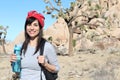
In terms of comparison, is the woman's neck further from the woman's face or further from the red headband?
the red headband

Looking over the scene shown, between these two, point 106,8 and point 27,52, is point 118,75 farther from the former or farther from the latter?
point 106,8

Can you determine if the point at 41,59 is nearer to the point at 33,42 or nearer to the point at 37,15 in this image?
the point at 33,42

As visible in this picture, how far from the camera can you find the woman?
14.2ft

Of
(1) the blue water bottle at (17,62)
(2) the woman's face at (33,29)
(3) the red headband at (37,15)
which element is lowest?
(1) the blue water bottle at (17,62)

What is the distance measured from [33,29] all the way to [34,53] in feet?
1.12

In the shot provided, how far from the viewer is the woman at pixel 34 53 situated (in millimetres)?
4340

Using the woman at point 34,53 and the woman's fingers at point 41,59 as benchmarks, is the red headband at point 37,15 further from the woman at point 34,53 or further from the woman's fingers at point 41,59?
the woman's fingers at point 41,59

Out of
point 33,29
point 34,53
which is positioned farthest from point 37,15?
point 34,53

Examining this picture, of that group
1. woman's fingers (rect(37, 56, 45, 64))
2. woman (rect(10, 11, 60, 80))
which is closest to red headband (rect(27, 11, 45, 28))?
woman (rect(10, 11, 60, 80))

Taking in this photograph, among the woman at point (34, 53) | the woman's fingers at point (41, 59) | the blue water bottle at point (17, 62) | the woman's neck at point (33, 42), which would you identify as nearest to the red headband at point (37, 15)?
the woman at point (34, 53)

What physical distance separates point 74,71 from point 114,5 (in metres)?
49.4

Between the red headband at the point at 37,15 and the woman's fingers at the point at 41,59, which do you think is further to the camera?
the red headband at the point at 37,15

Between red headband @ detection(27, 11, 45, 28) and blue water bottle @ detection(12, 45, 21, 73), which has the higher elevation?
red headband @ detection(27, 11, 45, 28)

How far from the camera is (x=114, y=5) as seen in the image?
202 ft
